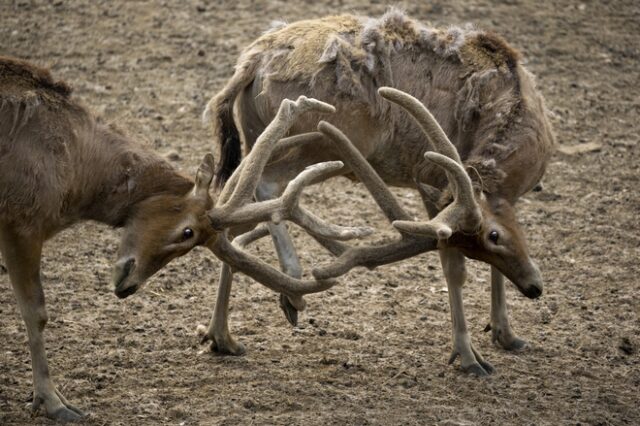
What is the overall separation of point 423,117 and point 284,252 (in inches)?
53.2

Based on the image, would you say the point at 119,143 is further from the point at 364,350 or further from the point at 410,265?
the point at 410,265

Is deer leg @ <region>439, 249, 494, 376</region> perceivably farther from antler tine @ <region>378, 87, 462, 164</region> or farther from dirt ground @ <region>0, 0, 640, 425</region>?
antler tine @ <region>378, 87, 462, 164</region>

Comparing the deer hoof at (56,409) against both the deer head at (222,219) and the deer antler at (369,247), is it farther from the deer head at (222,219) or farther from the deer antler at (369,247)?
the deer antler at (369,247)

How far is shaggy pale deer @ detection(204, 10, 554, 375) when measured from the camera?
7418mm

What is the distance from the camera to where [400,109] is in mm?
7680

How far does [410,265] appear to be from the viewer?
9.24 metres

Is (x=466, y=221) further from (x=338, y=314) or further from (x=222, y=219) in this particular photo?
(x=338, y=314)

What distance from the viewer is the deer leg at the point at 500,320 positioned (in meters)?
7.98

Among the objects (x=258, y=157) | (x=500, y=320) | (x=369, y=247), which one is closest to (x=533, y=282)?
(x=500, y=320)

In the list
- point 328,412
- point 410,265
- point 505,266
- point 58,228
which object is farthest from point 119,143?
point 410,265

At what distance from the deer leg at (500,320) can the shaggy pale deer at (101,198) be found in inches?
66.0

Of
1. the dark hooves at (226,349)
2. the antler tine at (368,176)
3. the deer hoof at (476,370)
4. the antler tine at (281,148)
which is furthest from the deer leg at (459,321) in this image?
the dark hooves at (226,349)

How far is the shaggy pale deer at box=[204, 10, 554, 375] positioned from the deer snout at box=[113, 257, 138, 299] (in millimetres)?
1162

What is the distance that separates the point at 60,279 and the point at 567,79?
22.2 ft
